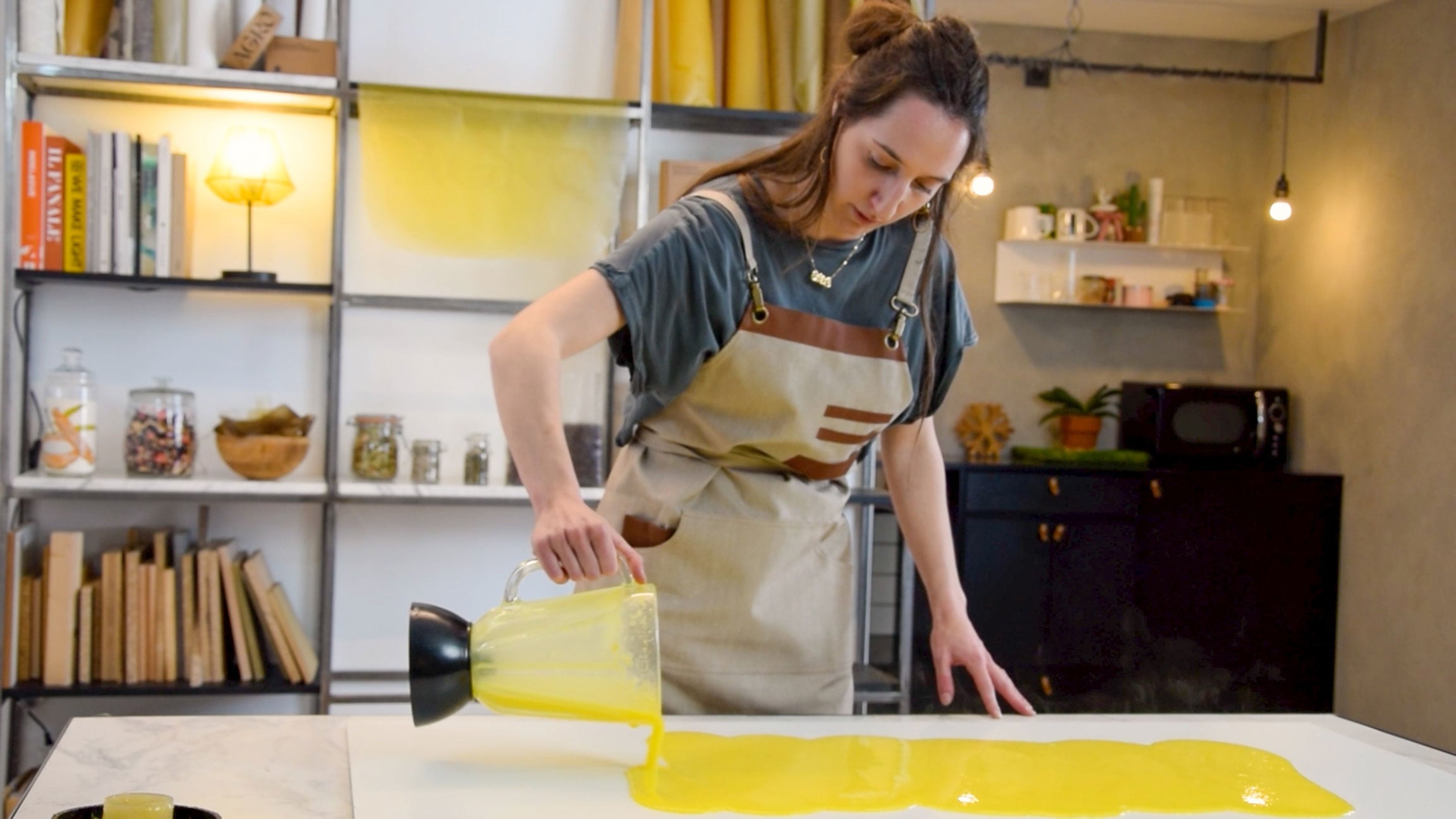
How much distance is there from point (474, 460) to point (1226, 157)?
12.1 feet

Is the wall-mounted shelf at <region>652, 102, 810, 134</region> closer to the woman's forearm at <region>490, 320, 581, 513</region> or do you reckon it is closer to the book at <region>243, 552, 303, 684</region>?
the book at <region>243, 552, 303, 684</region>

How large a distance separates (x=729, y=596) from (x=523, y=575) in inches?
15.1

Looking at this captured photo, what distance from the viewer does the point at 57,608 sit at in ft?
8.88

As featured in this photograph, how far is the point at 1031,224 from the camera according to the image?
5.00 meters

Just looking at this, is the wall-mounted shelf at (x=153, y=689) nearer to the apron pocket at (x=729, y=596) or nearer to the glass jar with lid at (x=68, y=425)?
the glass jar with lid at (x=68, y=425)

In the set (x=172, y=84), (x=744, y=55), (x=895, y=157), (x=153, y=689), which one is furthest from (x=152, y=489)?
(x=895, y=157)

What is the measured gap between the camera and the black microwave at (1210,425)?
4.75 metres

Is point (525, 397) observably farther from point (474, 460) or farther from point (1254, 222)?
point (1254, 222)

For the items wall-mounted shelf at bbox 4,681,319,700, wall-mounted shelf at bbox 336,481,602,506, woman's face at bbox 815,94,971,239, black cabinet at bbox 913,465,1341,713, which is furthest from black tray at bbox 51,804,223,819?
black cabinet at bbox 913,465,1341,713

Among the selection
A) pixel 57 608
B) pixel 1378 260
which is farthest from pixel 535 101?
pixel 1378 260

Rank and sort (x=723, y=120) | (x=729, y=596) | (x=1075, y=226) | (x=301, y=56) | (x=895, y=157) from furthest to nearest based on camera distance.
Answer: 1. (x=1075, y=226)
2. (x=723, y=120)
3. (x=301, y=56)
4. (x=729, y=596)
5. (x=895, y=157)

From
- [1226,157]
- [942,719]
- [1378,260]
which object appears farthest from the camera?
[1226,157]

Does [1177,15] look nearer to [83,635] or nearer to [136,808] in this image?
[83,635]

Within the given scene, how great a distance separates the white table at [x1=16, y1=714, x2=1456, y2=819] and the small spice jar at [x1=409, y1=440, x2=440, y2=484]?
1572mm
